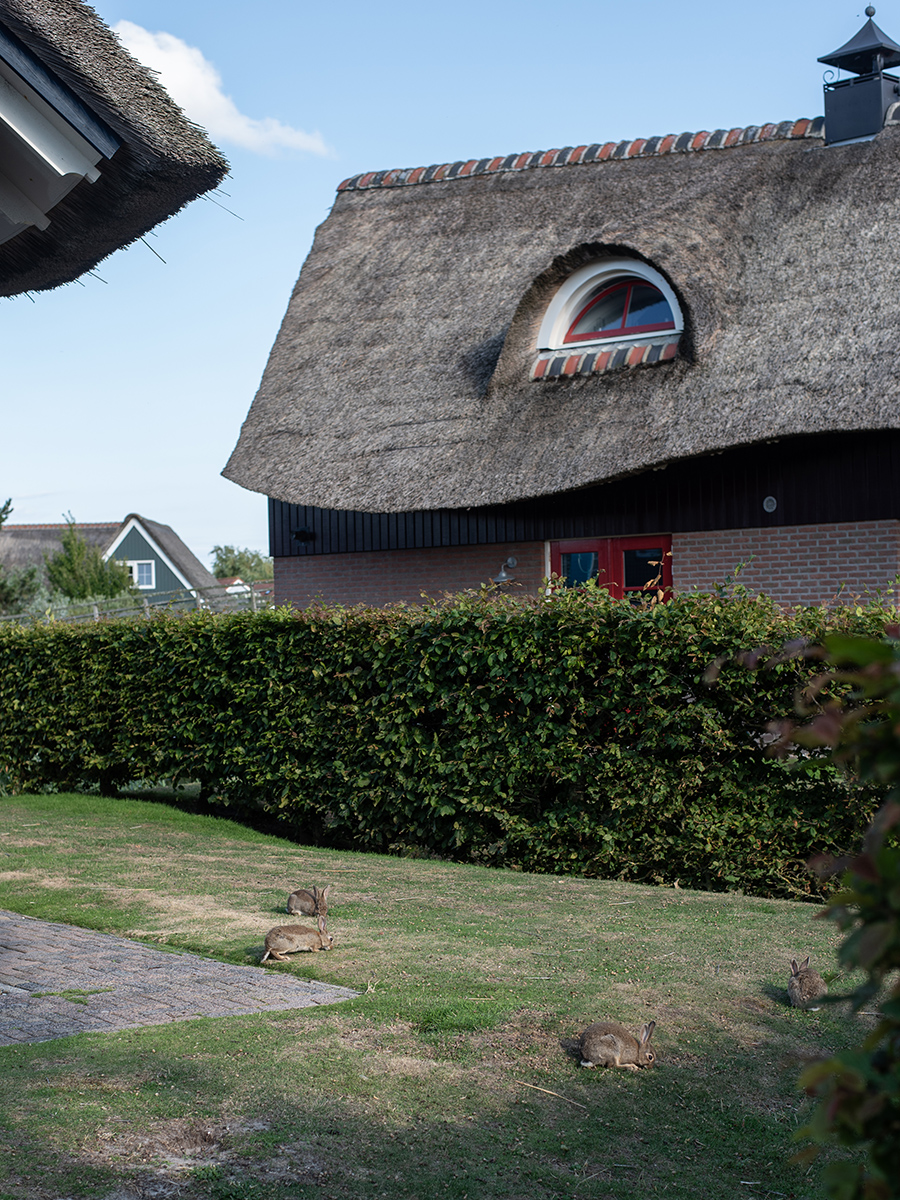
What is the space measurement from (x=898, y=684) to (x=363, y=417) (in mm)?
15244

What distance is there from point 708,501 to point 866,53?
7302 mm

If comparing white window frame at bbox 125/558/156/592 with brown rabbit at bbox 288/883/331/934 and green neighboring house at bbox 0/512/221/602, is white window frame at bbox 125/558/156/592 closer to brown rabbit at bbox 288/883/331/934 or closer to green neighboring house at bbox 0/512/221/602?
green neighboring house at bbox 0/512/221/602

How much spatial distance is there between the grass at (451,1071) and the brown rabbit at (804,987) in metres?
0.08

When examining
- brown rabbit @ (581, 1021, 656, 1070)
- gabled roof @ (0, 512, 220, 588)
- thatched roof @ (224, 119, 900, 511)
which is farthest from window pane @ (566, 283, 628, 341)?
gabled roof @ (0, 512, 220, 588)

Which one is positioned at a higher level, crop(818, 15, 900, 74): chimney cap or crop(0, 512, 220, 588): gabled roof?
crop(818, 15, 900, 74): chimney cap

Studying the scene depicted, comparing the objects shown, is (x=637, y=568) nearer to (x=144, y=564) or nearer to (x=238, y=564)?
(x=144, y=564)

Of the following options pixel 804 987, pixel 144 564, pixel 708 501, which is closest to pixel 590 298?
pixel 708 501

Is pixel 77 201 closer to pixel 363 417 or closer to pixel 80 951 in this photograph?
pixel 80 951

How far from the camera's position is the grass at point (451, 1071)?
3426mm

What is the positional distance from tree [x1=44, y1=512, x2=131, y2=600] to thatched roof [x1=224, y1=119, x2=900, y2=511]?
858 inches

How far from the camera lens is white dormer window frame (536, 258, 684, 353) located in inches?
591

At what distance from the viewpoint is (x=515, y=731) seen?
886 centimetres

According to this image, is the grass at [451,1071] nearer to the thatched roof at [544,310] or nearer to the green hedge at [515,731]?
the green hedge at [515,731]

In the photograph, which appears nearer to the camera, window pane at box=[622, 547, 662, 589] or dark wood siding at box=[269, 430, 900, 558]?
dark wood siding at box=[269, 430, 900, 558]
